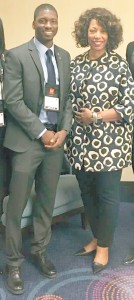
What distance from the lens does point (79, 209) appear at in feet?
9.06

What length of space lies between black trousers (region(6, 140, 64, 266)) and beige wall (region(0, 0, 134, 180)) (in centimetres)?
154

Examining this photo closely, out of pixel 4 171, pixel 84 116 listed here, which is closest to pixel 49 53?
pixel 84 116

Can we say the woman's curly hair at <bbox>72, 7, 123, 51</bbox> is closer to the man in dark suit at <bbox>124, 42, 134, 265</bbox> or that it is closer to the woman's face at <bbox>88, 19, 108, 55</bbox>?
the woman's face at <bbox>88, 19, 108, 55</bbox>

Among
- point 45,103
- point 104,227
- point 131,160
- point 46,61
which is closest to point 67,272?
point 104,227

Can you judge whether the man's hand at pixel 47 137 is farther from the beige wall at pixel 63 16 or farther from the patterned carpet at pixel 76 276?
the beige wall at pixel 63 16

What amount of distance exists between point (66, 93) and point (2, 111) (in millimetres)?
387

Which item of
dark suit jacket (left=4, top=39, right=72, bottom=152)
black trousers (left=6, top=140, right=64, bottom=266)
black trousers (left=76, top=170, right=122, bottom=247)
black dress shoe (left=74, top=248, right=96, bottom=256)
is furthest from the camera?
black dress shoe (left=74, top=248, right=96, bottom=256)

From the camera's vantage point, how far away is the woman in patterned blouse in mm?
1981

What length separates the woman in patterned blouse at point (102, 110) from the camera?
1.98 meters

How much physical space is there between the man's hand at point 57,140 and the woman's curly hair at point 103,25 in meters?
0.57

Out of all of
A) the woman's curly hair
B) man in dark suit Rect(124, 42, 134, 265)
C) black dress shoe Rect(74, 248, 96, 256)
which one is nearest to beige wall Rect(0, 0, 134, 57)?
man in dark suit Rect(124, 42, 134, 265)

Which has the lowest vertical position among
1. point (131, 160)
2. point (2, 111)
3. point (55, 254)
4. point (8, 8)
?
point (55, 254)

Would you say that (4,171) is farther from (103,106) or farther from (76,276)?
(76,276)

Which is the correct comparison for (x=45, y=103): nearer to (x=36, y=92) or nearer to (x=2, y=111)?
(x=36, y=92)
